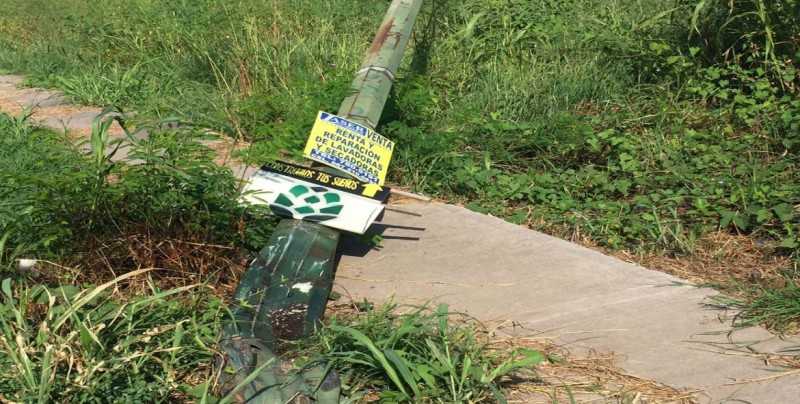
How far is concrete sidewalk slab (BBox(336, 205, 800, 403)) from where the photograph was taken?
3.33 m

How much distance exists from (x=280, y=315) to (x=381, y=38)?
3014 millimetres

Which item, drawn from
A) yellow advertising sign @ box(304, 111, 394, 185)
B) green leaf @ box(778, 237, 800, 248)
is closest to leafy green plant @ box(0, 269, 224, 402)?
yellow advertising sign @ box(304, 111, 394, 185)

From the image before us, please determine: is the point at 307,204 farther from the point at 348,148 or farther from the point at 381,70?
the point at 381,70

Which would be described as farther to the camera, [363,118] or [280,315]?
[363,118]

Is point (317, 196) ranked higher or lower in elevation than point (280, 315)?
higher

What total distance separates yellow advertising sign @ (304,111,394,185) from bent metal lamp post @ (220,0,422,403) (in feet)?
0.27

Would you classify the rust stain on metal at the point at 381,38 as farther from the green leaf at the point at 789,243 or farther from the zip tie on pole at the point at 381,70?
the green leaf at the point at 789,243

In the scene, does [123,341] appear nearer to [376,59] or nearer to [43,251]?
[43,251]

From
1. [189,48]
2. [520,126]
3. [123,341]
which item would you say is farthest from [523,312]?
[189,48]

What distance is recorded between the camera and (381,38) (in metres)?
6.09

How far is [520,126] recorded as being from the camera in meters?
6.02

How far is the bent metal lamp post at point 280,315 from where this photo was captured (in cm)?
295

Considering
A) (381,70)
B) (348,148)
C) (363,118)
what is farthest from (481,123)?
(348,148)

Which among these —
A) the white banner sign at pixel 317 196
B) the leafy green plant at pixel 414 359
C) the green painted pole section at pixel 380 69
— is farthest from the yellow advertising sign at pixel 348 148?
the leafy green plant at pixel 414 359
